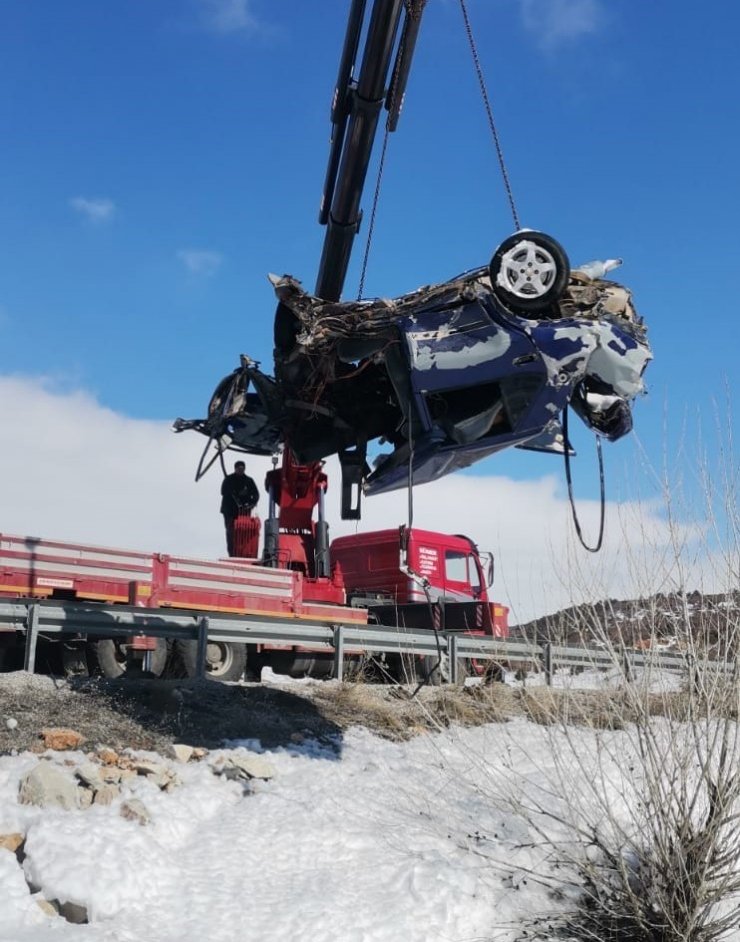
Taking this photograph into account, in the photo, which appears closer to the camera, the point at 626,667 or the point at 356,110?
the point at 626,667

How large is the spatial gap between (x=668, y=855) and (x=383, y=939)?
5.24 feet

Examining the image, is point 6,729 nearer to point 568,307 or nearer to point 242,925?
point 242,925

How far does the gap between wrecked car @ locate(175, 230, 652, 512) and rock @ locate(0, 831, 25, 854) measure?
13.5 feet

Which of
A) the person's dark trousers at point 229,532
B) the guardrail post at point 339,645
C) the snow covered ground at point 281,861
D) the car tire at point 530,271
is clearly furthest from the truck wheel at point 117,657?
the car tire at point 530,271

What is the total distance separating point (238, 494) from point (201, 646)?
13.4 feet

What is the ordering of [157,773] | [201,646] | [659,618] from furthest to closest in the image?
[201,646] < [157,773] < [659,618]

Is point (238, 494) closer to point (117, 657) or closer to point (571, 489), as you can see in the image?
point (117, 657)

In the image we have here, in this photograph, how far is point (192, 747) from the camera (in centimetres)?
645

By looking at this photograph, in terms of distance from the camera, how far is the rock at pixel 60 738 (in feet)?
19.3

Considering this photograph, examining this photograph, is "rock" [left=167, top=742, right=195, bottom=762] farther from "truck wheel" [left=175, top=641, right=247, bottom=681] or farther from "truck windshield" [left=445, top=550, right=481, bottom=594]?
"truck windshield" [left=445, top=550, right=481, bottom=594]

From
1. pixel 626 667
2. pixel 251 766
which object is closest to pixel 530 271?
pixel 626 667

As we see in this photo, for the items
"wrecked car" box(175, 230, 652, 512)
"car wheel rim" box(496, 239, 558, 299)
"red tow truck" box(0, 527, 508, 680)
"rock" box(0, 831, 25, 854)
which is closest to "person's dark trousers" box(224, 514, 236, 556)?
"red tow truck" box(0, 527, 508, 680)

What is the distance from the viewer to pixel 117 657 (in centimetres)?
1020

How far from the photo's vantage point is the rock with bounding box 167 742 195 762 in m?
6.21
